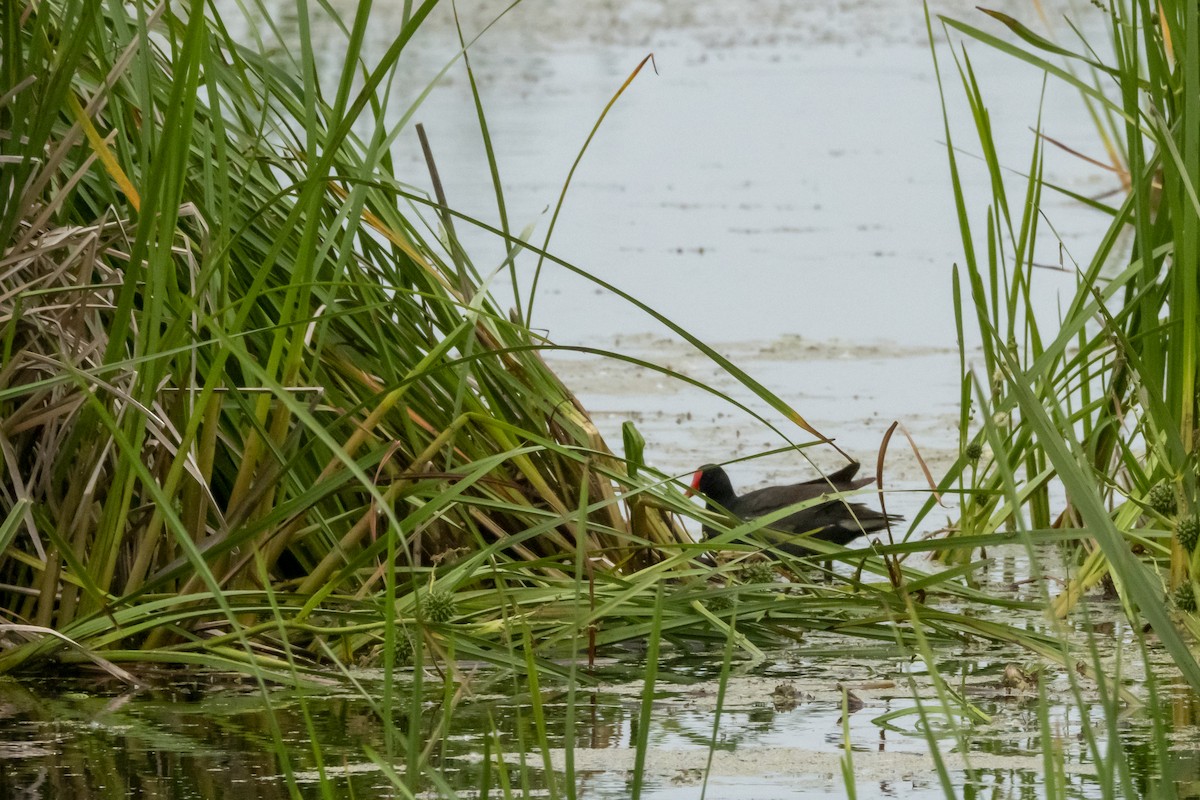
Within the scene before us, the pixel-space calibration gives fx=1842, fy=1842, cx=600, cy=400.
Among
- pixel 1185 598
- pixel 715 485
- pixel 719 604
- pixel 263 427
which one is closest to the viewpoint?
pixel 1185 598

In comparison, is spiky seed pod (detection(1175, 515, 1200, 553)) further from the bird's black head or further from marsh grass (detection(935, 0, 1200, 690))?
the bird's black head

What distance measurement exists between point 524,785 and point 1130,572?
669 millimetres

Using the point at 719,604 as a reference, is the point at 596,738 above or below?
below

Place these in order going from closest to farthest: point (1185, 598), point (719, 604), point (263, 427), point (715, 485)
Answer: point (1185, 598)
point (263, 427)
point (719, 604)
point (715, 485)

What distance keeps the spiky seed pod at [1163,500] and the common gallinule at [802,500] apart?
41.4 inches

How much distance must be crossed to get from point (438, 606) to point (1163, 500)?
4.31 feet

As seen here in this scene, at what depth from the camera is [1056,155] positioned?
1265 cm

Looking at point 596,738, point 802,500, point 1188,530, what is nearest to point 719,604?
point 596,738

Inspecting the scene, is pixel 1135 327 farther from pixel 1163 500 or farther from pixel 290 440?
pixel 290 440

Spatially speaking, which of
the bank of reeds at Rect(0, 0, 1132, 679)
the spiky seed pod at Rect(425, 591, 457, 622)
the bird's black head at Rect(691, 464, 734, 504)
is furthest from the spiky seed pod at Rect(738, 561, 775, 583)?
the bird's black head at Rect(691, 464, 734, 504)

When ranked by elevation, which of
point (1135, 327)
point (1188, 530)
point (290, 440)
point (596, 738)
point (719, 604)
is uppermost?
point (1135, 327)

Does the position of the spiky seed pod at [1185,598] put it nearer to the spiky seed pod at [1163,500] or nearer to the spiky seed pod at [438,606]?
the spiky seed pod at [1163,500]

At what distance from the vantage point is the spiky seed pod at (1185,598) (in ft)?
9.06

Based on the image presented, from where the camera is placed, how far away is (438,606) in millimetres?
2719
